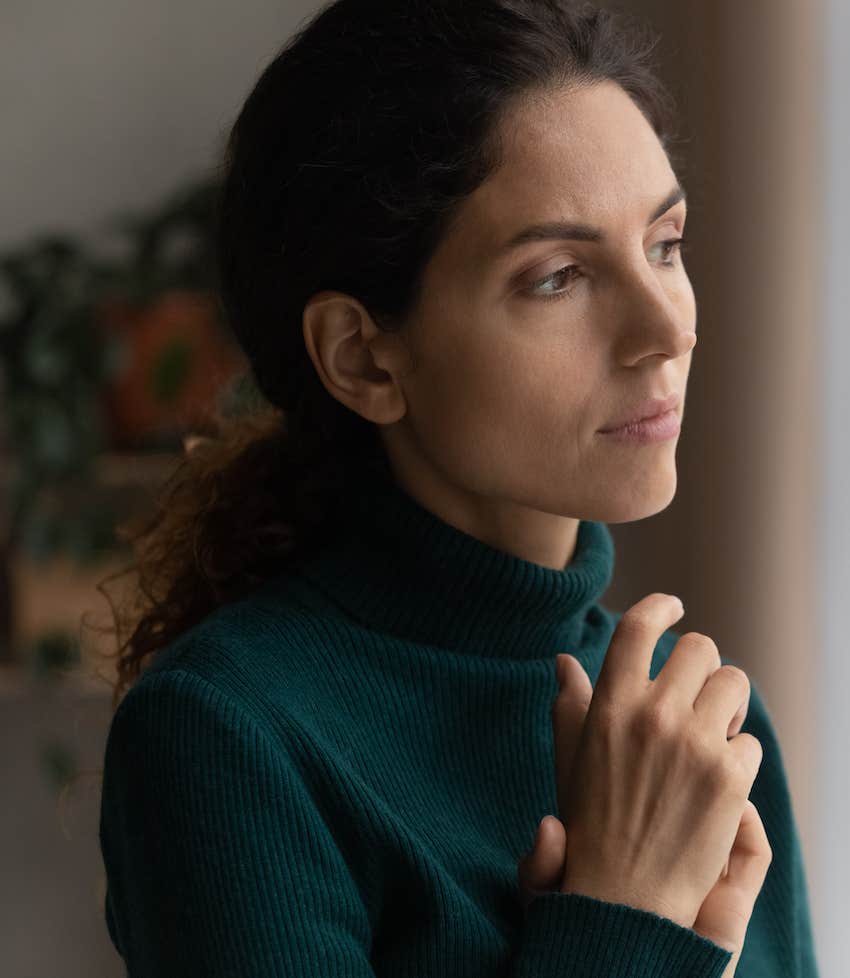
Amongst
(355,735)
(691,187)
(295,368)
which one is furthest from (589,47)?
(691,187)

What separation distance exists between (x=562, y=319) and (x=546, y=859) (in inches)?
14.5

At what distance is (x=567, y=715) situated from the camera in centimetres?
99

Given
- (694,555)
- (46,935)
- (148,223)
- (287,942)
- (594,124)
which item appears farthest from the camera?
(46,935)

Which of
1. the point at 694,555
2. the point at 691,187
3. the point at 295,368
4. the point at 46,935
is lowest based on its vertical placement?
the point at 46,935

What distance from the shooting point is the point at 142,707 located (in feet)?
2.99

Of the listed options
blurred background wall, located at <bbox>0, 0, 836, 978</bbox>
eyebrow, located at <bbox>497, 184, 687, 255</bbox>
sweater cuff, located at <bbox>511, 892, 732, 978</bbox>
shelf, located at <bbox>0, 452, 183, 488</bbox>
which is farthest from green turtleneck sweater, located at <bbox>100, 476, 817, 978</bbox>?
shelf, located at <bbox>0, 452, 183, 488</bbox>

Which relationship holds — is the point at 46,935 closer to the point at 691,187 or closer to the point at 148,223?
the point at 148,223

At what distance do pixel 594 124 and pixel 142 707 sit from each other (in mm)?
514

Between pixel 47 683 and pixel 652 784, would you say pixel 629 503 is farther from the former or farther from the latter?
pixel 47 683

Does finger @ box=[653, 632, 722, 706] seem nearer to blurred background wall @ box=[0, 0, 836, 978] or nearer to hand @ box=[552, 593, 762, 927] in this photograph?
hand @ box=[552, 593, 762, 927]

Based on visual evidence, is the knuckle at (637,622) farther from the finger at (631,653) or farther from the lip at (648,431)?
the lip at (648,431)

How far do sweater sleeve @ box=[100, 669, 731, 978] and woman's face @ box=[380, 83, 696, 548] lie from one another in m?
0.27

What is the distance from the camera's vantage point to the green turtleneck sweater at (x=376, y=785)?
87 centimetres

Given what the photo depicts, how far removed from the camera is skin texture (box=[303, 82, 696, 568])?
37.9 inches
